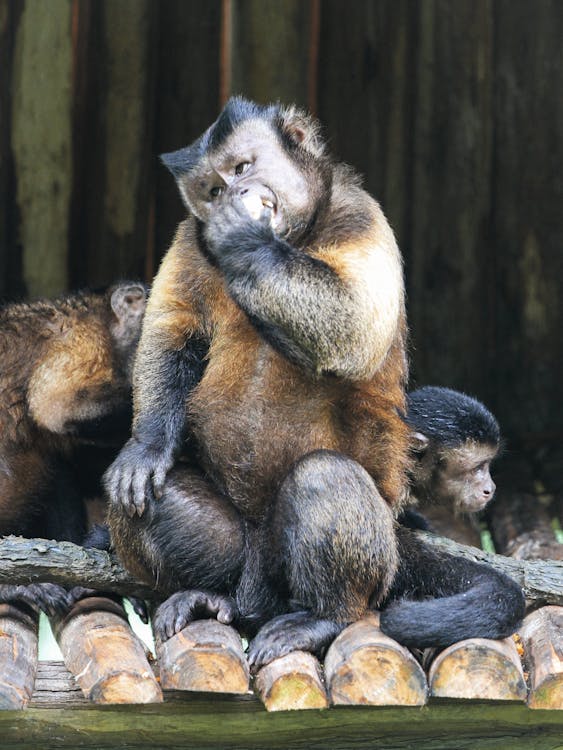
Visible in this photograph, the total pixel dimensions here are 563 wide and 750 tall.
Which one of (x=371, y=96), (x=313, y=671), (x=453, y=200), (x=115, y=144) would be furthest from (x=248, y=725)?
(x=371, y=96)

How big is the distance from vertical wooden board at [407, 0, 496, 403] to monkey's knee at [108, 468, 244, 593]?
368cm

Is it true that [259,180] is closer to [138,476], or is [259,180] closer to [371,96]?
[138,476]

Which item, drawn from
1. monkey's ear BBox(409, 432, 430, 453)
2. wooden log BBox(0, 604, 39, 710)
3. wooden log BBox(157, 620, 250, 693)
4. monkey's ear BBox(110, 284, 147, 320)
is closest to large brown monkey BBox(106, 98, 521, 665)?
wooden log BBox(157, 620, 250, 693)

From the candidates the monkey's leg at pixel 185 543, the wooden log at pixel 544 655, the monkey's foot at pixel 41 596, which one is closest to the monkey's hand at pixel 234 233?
the monkey's leg at pixel 185 543

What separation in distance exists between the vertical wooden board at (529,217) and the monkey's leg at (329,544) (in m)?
3.91

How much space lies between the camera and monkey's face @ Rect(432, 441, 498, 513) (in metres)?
7.23

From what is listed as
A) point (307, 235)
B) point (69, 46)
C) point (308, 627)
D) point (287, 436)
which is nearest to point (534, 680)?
point (308, 627)

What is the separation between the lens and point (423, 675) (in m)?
5.11

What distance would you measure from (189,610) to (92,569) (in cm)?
62

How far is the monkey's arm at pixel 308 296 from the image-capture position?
5.71 meters

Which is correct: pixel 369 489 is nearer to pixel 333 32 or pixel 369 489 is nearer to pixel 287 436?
pixel 287 436

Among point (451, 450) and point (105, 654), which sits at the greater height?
point (451, 450)

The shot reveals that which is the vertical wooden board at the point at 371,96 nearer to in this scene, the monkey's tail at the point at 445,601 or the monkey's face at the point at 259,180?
the monkey's face at the point at 259,180

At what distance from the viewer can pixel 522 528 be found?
8.17 metres
